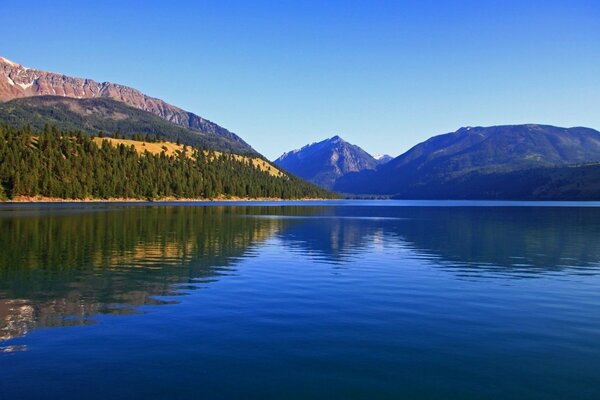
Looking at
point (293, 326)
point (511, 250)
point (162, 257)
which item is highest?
point (162, 257)

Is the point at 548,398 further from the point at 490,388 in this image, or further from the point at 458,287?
the point at 458,287

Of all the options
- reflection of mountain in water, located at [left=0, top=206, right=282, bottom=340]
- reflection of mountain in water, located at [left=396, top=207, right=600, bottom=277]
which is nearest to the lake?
reflection of mountain in water, located at [left=0, top=206, right=282, bottom=340]

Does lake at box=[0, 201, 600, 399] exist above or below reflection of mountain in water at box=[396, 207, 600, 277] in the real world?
below

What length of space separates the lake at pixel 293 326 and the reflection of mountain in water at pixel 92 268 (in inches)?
9.1

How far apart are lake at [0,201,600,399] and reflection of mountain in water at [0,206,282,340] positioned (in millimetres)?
232

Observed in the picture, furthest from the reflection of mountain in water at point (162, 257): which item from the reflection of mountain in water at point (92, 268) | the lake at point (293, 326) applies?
the lake at point (293, 326)

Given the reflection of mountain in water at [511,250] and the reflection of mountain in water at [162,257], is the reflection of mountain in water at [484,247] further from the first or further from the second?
the reflection of mountain in water at [162,257]

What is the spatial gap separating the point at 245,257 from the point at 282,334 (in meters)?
32.2

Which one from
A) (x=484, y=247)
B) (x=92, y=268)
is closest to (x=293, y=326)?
(x=92, y=268)

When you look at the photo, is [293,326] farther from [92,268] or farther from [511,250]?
[511,250]

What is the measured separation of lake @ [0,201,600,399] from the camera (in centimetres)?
1839

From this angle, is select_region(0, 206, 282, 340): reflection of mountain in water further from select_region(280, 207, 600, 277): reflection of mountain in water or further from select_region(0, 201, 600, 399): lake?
select_region(280, 207, 600, 277): reflection of mountain in water

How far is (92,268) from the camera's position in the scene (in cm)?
4562

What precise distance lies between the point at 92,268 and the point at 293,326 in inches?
1064
